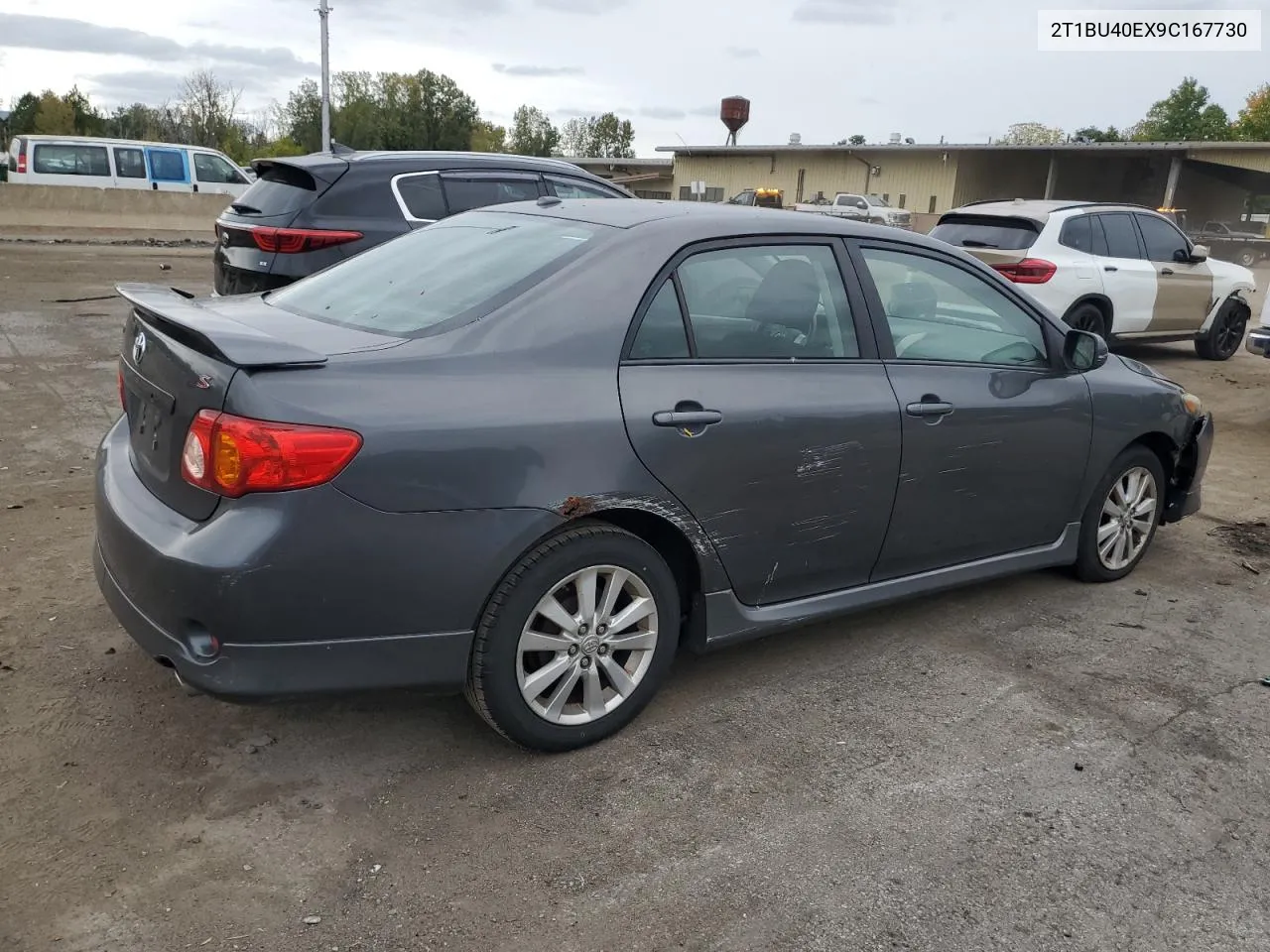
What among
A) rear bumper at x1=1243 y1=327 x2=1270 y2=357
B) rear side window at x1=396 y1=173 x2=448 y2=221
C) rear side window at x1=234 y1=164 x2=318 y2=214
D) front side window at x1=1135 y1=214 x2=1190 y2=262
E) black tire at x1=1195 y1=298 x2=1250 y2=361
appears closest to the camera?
rear side window at x1=234 y1=164 x2=318 y2=214

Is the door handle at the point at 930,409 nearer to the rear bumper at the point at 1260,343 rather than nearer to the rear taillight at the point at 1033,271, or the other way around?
the rear bumper at the point at 1260,343

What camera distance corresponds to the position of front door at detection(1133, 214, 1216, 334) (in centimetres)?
1058

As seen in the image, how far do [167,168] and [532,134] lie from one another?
80.9m

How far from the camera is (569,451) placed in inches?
118

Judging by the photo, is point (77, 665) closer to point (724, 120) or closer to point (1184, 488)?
point (1184, 488)

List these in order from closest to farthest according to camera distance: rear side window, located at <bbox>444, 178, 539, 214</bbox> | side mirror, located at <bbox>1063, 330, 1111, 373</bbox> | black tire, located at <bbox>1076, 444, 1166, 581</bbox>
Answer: side mirror, located at <bbox>1063, 330, 1111, 373</bbox> < black tire, located at <bbox>1076, 444, 1166, 581</bbox> < rear side window, located at <bbox>444, 178, 539, 214</bbox>

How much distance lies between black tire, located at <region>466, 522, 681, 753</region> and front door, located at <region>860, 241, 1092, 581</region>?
1.04 meters

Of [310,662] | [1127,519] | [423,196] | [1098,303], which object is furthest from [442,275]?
[1098,303]

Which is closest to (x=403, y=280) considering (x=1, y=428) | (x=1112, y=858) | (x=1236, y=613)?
(x=1112, y=858)

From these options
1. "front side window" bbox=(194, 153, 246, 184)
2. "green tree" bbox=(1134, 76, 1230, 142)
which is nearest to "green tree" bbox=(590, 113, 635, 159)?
"green tree" bbox=(1134, 76, 1230, 142)

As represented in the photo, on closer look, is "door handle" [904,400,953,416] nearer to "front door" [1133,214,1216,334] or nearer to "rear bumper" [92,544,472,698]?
"rear bumper" [92,544,472,698]

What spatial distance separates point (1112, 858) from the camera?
2852 millimetres

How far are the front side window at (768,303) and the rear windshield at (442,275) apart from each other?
1.34ft

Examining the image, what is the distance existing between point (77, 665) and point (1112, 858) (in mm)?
3283
